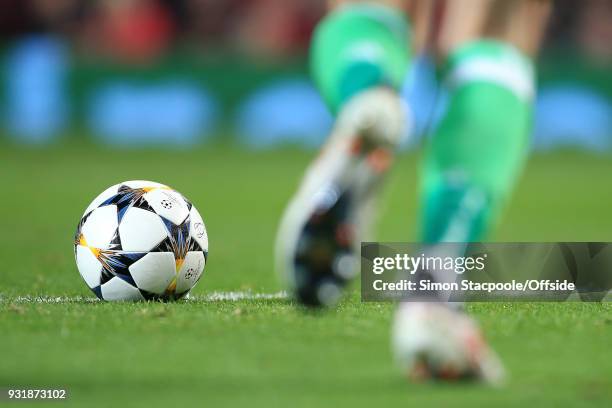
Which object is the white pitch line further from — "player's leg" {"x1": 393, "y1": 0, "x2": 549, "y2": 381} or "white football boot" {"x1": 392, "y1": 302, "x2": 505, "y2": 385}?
"white football boot" {"x1": 392, "y1": 302, "x2": 505, "y2": 385}

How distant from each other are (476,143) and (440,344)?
0.61 meters

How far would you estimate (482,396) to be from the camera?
3047 mm

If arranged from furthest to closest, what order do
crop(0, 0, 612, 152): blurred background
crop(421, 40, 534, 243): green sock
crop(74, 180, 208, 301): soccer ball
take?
crop(0, 0, 612, 152): blurred background, crop(74, 180, 208, 301): soccer ball, crop(421, 40, 534, 243): green sock

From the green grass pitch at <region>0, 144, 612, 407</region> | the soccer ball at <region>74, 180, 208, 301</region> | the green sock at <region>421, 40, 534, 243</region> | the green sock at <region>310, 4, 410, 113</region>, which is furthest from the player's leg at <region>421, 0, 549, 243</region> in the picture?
the soccer ball at <region>74, 180, 208, 301</region>

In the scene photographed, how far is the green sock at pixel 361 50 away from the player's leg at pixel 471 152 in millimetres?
186

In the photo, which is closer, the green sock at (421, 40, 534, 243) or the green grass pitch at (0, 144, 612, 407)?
the green grass pitch at (0, 144, 612, 407)

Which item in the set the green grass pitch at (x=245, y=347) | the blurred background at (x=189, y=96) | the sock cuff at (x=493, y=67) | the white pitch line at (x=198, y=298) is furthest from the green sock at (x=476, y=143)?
the blurred background at (x=189, y=96)

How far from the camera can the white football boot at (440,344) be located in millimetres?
3113

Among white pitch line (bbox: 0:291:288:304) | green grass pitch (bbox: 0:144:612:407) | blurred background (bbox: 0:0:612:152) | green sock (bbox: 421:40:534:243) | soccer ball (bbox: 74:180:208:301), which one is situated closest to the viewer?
green grass pitch (bbox: 0:144:612:407)

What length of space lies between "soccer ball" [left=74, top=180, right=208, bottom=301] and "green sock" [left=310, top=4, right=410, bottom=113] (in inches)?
60.9

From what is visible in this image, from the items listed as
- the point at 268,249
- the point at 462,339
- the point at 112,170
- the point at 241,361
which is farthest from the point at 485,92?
the point at 112,170

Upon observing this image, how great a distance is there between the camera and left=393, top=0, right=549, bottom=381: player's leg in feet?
10.3

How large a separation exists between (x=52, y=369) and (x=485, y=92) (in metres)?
1.55

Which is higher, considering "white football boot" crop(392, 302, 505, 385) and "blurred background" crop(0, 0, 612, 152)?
"blurred background" crop(0, 0, 612, 152)
